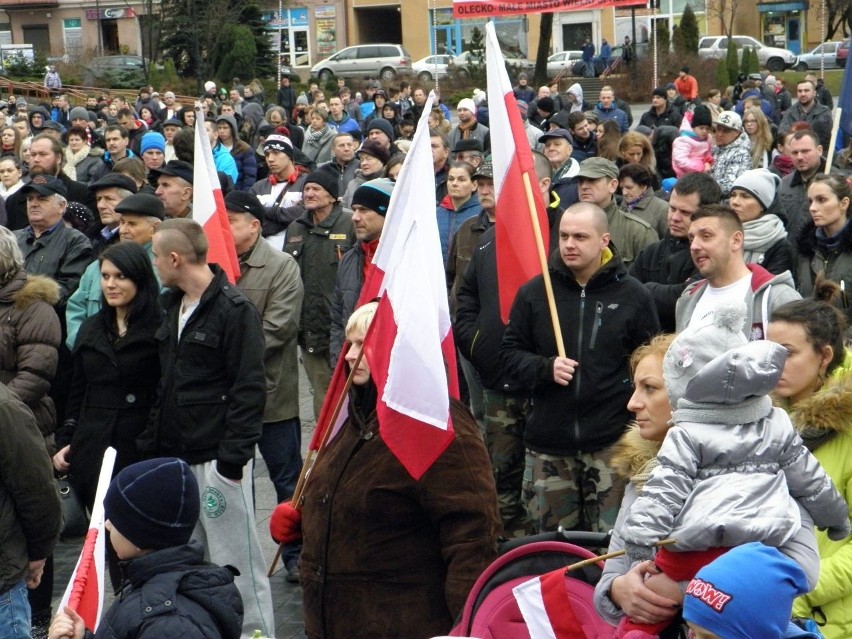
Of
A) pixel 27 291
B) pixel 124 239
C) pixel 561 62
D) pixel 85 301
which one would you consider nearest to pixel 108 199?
pixel 124 239

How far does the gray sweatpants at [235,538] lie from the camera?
557 cm

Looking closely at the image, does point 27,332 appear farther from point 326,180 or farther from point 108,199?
point 326,180

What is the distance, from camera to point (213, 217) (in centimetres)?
679

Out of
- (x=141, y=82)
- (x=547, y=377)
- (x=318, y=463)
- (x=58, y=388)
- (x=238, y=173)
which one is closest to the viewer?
(x=318, y=463)

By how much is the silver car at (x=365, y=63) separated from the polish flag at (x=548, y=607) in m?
43.7

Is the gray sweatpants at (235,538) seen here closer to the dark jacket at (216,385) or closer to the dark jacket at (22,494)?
the dark jacket at (216,385)

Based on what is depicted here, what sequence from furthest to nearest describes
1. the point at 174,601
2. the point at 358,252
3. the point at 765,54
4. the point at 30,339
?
the point at 765,54, the point at 358,252, the point at 30,339, the point at 174,601

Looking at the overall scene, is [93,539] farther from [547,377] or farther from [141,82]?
[141,82]

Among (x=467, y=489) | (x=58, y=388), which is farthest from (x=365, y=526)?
(x=58, y=388)

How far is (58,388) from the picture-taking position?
22.4ft

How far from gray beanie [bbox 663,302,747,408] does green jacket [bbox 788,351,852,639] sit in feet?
1.74

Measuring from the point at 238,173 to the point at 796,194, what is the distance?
7.31 meters

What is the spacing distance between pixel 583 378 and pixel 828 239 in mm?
2089

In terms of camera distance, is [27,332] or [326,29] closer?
[27,332]
